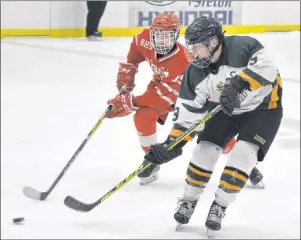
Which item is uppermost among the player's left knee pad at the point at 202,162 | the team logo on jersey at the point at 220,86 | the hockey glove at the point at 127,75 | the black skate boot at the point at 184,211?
the team logo on jersey at the point at 220,86

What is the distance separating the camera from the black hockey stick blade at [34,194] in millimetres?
3359

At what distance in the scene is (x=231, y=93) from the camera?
2754 millimetres

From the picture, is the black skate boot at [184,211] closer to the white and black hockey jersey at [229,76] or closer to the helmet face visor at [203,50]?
the white and black hockey jersey at [229,76]

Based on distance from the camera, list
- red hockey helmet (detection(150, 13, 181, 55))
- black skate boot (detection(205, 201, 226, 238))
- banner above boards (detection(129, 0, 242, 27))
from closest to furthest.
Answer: black skate boot (detection(205, 201, 226, 238))
red hockey helmet (detection(150, 13, 181, 55))
banner above boards (detection(129, 0, 242, 27))

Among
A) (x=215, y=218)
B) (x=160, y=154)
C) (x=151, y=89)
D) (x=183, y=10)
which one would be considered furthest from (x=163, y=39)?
(x=183, y=10)

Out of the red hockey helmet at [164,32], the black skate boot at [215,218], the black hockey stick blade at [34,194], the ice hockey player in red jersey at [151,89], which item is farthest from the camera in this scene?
the ice hockey player in red jersey at [151,89]

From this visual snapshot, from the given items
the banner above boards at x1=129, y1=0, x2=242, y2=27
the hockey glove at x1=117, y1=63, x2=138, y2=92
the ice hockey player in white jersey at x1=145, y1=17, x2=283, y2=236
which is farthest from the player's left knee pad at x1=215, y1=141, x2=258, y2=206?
the banner above boards at x1=129, y1=0, x2=242, y2=27

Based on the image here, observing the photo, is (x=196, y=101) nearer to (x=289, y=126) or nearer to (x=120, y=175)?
(x=120, y=175)

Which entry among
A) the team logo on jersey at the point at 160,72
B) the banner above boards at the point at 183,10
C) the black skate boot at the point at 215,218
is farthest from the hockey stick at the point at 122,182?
the banner above boards at the point at 183,10

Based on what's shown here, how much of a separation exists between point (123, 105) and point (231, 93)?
92 centimetres

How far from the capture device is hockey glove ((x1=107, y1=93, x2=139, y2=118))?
3576 millimetres

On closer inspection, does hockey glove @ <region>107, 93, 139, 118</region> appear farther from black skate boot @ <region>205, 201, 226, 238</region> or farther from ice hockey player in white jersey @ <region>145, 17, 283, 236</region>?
black skate boot @ <region>205, 201, 226, 238</region>

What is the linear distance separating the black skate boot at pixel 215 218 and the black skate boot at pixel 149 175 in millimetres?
724

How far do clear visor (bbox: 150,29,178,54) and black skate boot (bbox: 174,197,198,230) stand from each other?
2.04 ft
